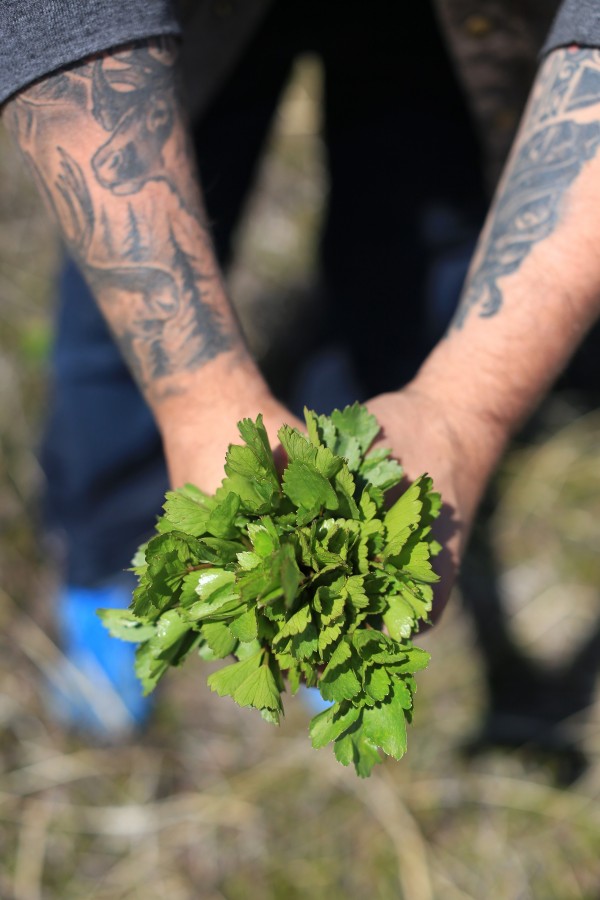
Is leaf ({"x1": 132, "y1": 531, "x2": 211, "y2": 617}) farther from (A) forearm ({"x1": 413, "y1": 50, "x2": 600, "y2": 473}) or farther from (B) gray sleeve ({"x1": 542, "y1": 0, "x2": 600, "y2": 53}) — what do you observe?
(B) gray sleeve ({"x1": 542, "y1": 0, "x2": 600, "y2": 53})

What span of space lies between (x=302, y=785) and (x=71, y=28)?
4.51 feet

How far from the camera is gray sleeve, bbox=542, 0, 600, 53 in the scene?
0.93m

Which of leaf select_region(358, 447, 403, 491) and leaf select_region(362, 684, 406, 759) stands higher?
leaf select_region(358, 447, 403, 491)

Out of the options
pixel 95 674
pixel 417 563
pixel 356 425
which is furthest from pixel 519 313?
pixel 95 674

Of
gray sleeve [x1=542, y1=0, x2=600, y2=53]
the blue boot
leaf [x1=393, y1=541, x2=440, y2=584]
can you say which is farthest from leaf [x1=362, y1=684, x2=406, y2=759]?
the blue boot

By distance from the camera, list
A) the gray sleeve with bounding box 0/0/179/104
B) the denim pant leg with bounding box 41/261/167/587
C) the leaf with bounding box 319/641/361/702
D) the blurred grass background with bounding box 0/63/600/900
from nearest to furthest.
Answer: the leaf with bounding box 319/641/361/702 < the gray sleeve with bounding box 0/0/179/104 < the blurred grass background with bounding box 0/63/600/900 < the denim pant leg with bounding box 41/261/167/587

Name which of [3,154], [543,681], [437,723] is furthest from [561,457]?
[3,154]

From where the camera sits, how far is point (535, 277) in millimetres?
1027

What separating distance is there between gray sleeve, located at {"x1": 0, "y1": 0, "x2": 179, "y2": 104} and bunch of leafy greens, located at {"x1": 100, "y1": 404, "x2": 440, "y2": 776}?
1.54 ft

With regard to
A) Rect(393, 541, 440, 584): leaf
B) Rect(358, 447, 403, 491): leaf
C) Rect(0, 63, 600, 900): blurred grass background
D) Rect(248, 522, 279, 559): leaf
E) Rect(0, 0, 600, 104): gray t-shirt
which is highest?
Rect(0, 0, 600, 104): gray t-shirt

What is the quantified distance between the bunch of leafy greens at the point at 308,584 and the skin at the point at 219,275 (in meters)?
0.13

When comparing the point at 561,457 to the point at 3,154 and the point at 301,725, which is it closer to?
the point at 301,725

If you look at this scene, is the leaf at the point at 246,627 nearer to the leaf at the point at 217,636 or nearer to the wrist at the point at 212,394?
the leaf at the point at 217,636

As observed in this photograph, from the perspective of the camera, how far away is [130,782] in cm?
172
